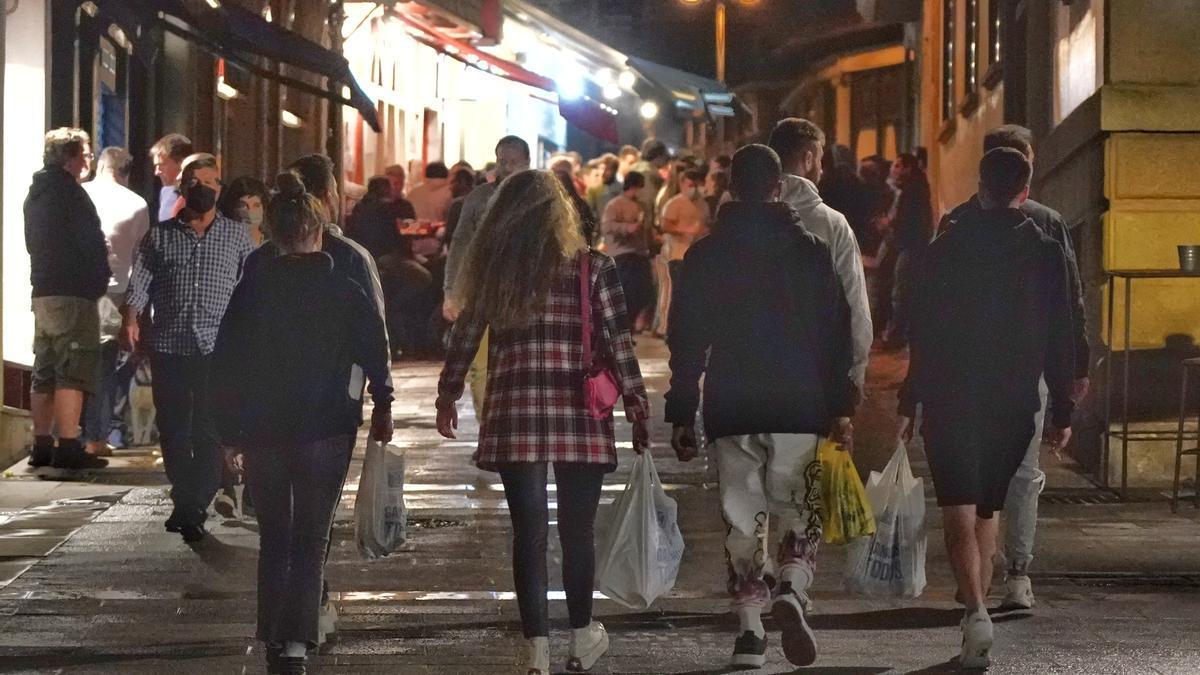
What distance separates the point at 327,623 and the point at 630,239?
15.7m

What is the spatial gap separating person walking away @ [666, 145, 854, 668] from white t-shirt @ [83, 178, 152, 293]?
6.94 meters

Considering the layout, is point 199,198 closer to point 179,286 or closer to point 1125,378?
point 179,286

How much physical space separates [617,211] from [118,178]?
987 cm

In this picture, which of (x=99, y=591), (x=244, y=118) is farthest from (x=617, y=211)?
(x=99, y=591)

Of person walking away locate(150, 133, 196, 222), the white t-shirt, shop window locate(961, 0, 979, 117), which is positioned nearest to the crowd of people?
the white t-shirt

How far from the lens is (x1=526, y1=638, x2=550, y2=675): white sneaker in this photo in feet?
22.7

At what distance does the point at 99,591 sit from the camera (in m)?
8.77

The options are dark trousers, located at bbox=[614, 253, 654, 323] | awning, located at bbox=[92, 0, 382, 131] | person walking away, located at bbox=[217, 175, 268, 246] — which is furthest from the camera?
dark trousers, located at bbox=[614, 253, 654, 323]

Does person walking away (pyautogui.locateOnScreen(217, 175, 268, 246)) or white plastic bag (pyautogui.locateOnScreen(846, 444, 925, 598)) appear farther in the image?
person walking away (pyautogui.locateOnScreen(217, 175, 268, 246))

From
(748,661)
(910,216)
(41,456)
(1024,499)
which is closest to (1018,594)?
(1024,499)

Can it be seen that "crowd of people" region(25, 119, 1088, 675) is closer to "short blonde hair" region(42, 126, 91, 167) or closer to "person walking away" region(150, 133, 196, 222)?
"short blonde hair" region(42, 126, 91, 167)

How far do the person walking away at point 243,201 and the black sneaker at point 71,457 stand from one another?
251 centimetres

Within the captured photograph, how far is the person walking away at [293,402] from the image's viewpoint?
695cm

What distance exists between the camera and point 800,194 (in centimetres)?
796
